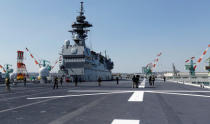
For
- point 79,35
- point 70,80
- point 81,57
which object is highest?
point 79,35

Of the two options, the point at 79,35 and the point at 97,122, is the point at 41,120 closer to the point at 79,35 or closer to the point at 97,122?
the point at 97,122

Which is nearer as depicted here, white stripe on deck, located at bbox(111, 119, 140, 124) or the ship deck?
white stripe on deck, located at bbox(111, 119, 140, 124)

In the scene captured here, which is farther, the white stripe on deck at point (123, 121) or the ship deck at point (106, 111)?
the ship deck at point (106, 111)

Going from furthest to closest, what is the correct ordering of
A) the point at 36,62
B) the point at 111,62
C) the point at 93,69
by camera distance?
the point at 111,62, the point at 36,62, the point at 93,69

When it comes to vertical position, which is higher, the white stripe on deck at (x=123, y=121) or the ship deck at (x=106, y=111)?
the white stripe on deck at (x=123, y=121)

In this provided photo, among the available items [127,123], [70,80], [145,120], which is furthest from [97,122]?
[70,80]

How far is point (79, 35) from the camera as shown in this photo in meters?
63.0

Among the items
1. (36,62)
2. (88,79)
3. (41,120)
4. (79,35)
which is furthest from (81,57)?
(41,120)

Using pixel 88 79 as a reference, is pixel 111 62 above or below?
above

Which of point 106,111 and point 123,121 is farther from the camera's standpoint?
point 106,111

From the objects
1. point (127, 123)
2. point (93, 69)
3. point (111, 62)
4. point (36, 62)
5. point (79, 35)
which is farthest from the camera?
point (111, 62)

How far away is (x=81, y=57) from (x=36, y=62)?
29266 millimetres

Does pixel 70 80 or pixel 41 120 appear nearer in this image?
pixel 41 120

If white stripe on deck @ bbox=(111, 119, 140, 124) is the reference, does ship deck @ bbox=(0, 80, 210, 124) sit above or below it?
below
